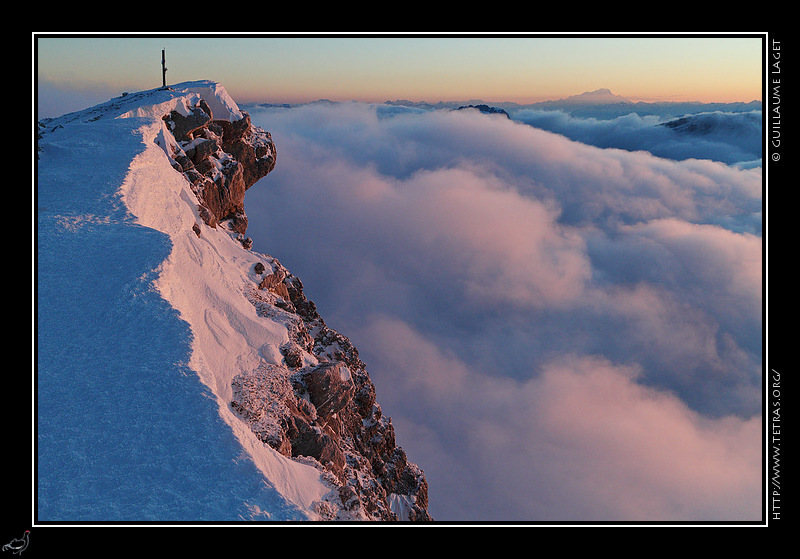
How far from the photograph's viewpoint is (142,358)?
1423 cm

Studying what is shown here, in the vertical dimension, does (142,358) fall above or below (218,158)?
below

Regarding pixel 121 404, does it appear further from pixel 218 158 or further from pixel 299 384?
pixel 218 158

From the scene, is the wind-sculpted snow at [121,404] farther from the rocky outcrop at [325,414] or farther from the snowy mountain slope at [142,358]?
the rocky outcrop at [325,414]

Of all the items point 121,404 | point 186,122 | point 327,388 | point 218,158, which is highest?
point 186,122

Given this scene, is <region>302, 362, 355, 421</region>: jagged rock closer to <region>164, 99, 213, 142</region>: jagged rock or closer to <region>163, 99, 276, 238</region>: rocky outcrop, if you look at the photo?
<region>163, 99, 276, 238</region>: rocky outcrop

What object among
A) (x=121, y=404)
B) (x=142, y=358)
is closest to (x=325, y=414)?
(x=142, y=358)

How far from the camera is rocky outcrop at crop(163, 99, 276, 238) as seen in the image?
29938 millimetres

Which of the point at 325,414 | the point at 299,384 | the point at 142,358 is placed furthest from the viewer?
the point at 325,414

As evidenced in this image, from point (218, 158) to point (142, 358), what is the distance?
74.3 ft

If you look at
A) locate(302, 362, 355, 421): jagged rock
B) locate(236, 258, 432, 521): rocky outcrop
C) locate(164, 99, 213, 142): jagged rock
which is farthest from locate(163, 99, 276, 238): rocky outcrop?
locate(302, 362, 355, 421): jagged rock

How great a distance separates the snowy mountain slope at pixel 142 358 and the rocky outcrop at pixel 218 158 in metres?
4.26

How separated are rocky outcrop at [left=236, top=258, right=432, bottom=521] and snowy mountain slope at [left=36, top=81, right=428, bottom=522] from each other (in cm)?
44
